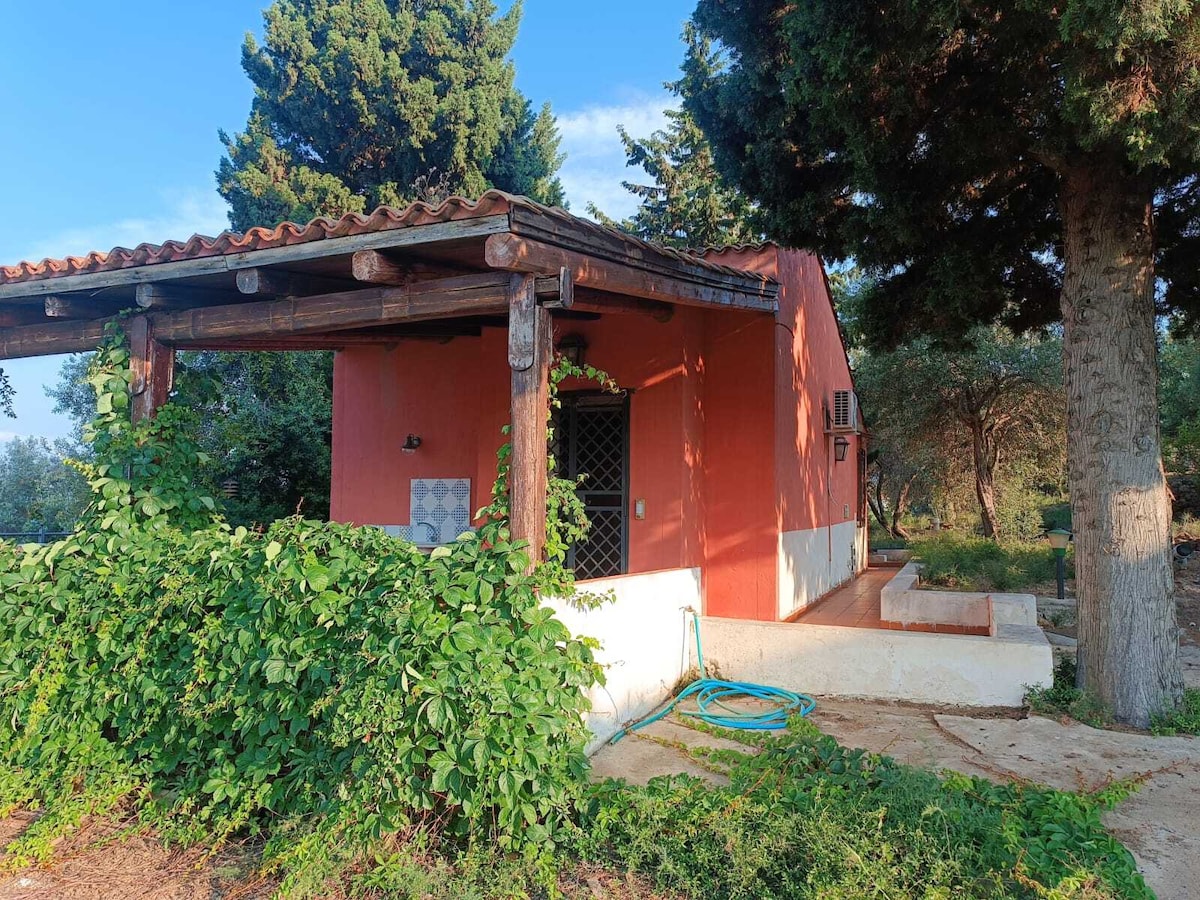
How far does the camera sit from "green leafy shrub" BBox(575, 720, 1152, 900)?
9.16 ft

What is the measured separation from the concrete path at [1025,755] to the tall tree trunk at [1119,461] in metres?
0.54

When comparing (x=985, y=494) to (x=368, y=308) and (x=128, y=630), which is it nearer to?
(x=368, y=308)

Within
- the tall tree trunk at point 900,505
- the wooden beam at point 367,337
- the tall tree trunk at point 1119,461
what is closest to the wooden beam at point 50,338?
the wooden beam at point 367,337

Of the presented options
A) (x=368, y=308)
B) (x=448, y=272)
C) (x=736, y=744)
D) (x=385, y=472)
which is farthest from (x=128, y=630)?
(x=385, y=472)

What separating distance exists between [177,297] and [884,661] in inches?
232

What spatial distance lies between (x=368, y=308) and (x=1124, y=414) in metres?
5.20

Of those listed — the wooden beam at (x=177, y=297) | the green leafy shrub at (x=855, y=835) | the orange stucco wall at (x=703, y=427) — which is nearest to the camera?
the green leafy shrub at (x=855, y=835)

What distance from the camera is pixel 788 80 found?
5.55 meters

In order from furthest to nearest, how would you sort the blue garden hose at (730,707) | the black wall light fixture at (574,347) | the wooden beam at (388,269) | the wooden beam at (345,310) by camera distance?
the black wall light fixture at (574,347), the blue garden hose at (730,707), the wooden beam at (345,310), the wooden beam at (388,269)

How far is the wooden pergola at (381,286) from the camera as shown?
153 inches

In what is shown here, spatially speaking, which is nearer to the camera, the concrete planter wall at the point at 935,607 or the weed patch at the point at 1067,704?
the weed patch at the point at 1067,704

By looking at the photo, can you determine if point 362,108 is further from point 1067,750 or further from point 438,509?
point 1067,750

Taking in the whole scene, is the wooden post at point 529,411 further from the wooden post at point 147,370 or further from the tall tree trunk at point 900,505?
the tall tree trunk at point 900,505

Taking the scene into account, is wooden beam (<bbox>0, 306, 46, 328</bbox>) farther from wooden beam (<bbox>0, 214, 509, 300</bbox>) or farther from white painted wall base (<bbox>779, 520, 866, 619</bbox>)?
white painted wall base (<bbox>779, 520, 866, 619</bbox>)
